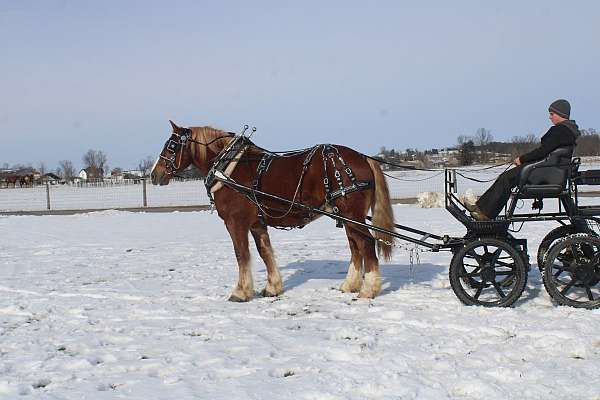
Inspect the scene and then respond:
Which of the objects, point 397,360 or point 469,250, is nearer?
point 397,360

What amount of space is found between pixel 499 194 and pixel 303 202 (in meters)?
2.14

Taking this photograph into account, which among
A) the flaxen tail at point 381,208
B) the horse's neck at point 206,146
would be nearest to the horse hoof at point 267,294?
the flaxen tail at point 381,208

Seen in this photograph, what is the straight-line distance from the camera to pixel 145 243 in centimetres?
1170

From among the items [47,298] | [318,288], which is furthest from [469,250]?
[47,298]

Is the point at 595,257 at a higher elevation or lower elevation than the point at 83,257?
higher

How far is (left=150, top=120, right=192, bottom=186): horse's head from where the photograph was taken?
6.56m

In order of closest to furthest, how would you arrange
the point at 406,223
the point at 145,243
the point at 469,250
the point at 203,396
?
the point at 203,396 < the point at 469,250 < the point at 145,243 < the point at 406,223

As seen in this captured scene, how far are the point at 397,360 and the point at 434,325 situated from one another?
1003 millimetres

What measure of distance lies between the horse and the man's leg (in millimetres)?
1146

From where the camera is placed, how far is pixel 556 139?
4973 mm

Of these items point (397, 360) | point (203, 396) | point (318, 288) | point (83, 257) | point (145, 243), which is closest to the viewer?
point (203, 396)

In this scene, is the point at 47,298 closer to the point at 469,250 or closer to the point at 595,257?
the point at 469,250

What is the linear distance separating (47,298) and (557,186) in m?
5.69

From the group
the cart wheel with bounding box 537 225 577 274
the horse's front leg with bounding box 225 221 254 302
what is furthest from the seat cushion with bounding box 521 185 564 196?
the horse's front leg with bounding box 225 221 254 302
